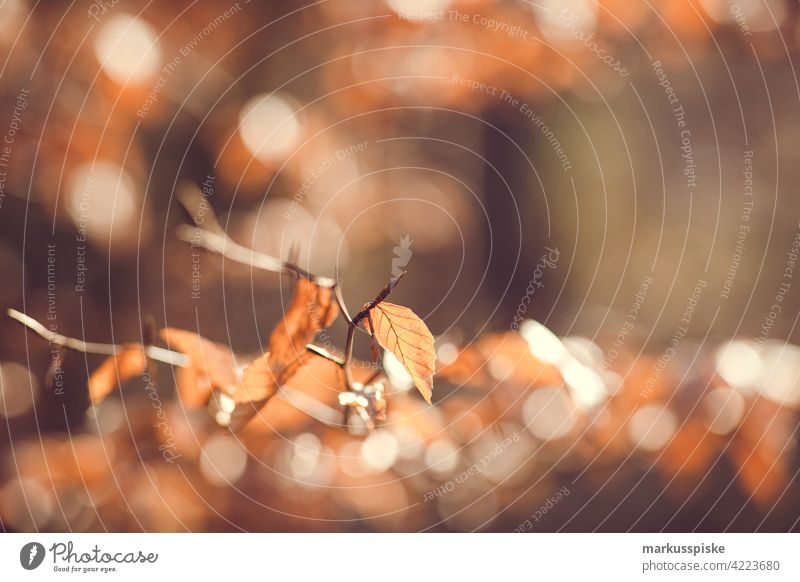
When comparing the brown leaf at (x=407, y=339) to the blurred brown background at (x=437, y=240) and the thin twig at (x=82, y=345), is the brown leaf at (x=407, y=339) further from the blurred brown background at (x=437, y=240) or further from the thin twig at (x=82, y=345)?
the thin twig at (x=82, y=345)

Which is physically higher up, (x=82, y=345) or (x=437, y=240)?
(x=437, y=240)

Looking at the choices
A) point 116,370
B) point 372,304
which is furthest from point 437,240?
point 116,370

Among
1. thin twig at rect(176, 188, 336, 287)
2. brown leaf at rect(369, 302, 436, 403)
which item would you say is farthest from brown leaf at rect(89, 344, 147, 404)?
brown leaf at rect(369, 302, 436, 403)

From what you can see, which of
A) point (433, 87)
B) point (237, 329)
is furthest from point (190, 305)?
point (433, 87)

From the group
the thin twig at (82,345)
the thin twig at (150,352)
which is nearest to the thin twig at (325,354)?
the thin twig at (150,352)

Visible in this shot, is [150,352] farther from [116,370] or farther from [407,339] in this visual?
[407,339]

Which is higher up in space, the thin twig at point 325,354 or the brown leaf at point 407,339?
the brown leaf at point 407,339
